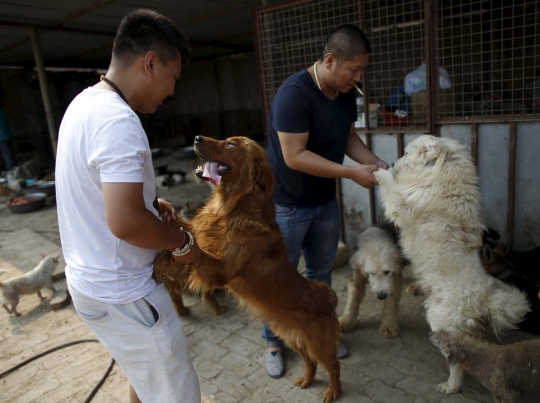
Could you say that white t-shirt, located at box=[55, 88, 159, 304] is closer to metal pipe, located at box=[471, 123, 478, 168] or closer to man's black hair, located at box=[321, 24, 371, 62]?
man's black hair, located at box=[321, 24, 371, 62]

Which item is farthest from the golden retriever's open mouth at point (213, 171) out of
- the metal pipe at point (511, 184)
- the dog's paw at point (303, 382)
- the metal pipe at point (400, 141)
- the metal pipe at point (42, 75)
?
the metal pipe at point (42, 75)

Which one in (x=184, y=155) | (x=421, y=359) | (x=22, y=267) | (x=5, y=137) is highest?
(x=5, y=137)

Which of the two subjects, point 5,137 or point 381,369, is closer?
point 381,369

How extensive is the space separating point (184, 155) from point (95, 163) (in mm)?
12268

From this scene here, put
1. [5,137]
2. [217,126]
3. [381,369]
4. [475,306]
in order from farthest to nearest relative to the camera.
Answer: [217,126] → [5,137] → [381,369] → [475,306]

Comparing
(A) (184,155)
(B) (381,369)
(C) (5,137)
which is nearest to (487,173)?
(B) (381,369)

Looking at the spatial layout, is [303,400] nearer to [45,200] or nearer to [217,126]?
[45,200]

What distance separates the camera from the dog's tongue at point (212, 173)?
241 cm

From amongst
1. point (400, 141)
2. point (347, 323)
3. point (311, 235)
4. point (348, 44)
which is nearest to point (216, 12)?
point (400, 141)

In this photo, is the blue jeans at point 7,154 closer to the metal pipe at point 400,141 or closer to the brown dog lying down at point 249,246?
the metal pipe at point 400,141

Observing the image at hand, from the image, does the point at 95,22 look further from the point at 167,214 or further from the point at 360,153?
the point at 167,214

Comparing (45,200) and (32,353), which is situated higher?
(45,200)

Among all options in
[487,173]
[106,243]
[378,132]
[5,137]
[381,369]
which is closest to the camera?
[106,243]

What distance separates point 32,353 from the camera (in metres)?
3.86
